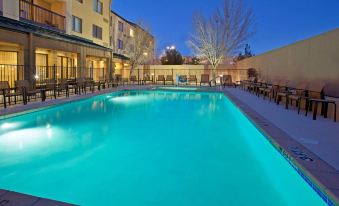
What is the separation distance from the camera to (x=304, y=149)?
4344mm

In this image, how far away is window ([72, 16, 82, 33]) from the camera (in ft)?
61.3

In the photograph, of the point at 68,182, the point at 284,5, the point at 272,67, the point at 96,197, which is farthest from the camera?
the point at 284,5

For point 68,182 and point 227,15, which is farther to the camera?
point 227,15

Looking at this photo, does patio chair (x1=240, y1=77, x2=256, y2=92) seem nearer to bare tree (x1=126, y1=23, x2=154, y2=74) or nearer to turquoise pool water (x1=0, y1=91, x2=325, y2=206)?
turquoise pool water (x1=0, y1=91, x2=325, y2=206)

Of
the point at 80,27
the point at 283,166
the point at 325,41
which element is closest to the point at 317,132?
the point at 283,166

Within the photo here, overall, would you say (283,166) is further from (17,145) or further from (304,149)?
(17,145)

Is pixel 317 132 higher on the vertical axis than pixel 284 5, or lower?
lower

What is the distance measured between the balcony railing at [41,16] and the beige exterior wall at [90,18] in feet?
4.01

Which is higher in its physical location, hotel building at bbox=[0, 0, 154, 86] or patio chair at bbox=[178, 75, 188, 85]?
hotel building at bbox=[0, 0, 154, 86]

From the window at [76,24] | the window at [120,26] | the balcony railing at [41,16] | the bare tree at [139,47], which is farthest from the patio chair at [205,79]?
the window at [120,26]

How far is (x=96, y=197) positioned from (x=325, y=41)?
7680 millimetres

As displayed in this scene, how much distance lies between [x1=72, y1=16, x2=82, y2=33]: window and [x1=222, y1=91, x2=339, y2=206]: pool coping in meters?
16.3

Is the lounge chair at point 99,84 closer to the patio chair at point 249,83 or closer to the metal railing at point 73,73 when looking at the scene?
the metal railing at point 73,73

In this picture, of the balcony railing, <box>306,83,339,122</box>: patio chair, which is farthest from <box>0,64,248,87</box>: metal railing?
<box>306,83,339,122</box>: patio chair
